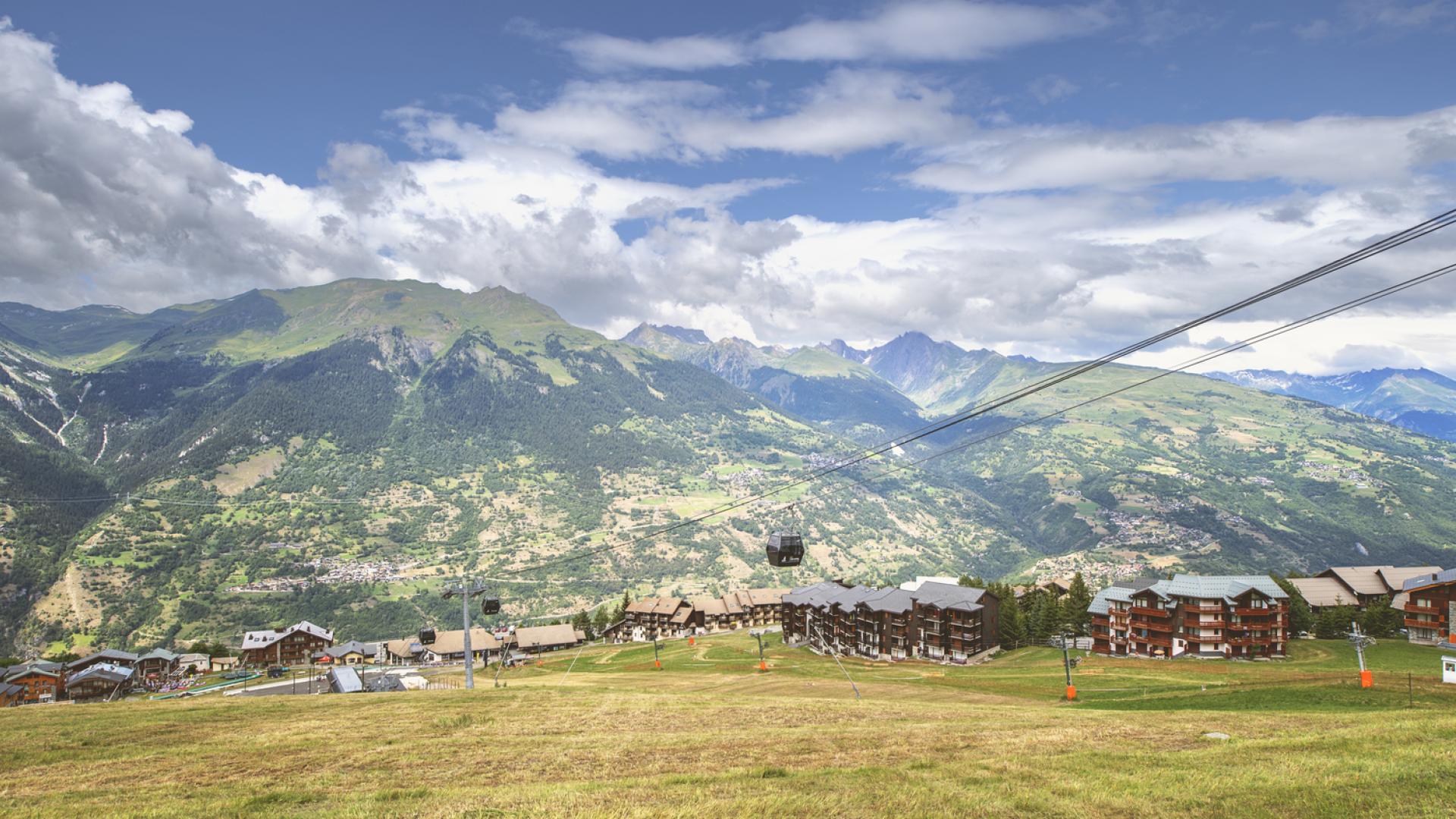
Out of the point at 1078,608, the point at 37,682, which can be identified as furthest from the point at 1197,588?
the point at 37,682

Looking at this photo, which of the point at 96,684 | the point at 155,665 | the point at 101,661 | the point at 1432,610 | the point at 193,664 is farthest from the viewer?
the point at 193,664

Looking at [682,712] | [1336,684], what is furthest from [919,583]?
[682,712]

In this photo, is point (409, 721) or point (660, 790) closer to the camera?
point (660, 790)

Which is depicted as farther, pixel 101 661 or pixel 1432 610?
pixel 101 661

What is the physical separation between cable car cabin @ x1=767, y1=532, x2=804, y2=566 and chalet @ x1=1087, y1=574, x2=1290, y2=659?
187ft

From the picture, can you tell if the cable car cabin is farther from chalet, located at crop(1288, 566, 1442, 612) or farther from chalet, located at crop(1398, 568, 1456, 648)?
chalet, located at crop(1288, 566, 1442, 612)

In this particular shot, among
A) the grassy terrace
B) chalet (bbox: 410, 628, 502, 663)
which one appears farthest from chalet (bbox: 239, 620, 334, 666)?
the grassy terrace

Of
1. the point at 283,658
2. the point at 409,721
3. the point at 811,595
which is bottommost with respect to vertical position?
the point at 283,658

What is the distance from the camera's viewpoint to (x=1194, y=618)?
8081 centimetres

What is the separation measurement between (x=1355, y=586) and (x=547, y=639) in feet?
462

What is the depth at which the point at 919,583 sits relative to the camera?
114 metres

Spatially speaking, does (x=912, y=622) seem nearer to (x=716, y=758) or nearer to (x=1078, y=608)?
(x=1078, y=608)

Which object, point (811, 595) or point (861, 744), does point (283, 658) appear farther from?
point (861, 744)

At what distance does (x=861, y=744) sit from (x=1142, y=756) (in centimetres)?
833
